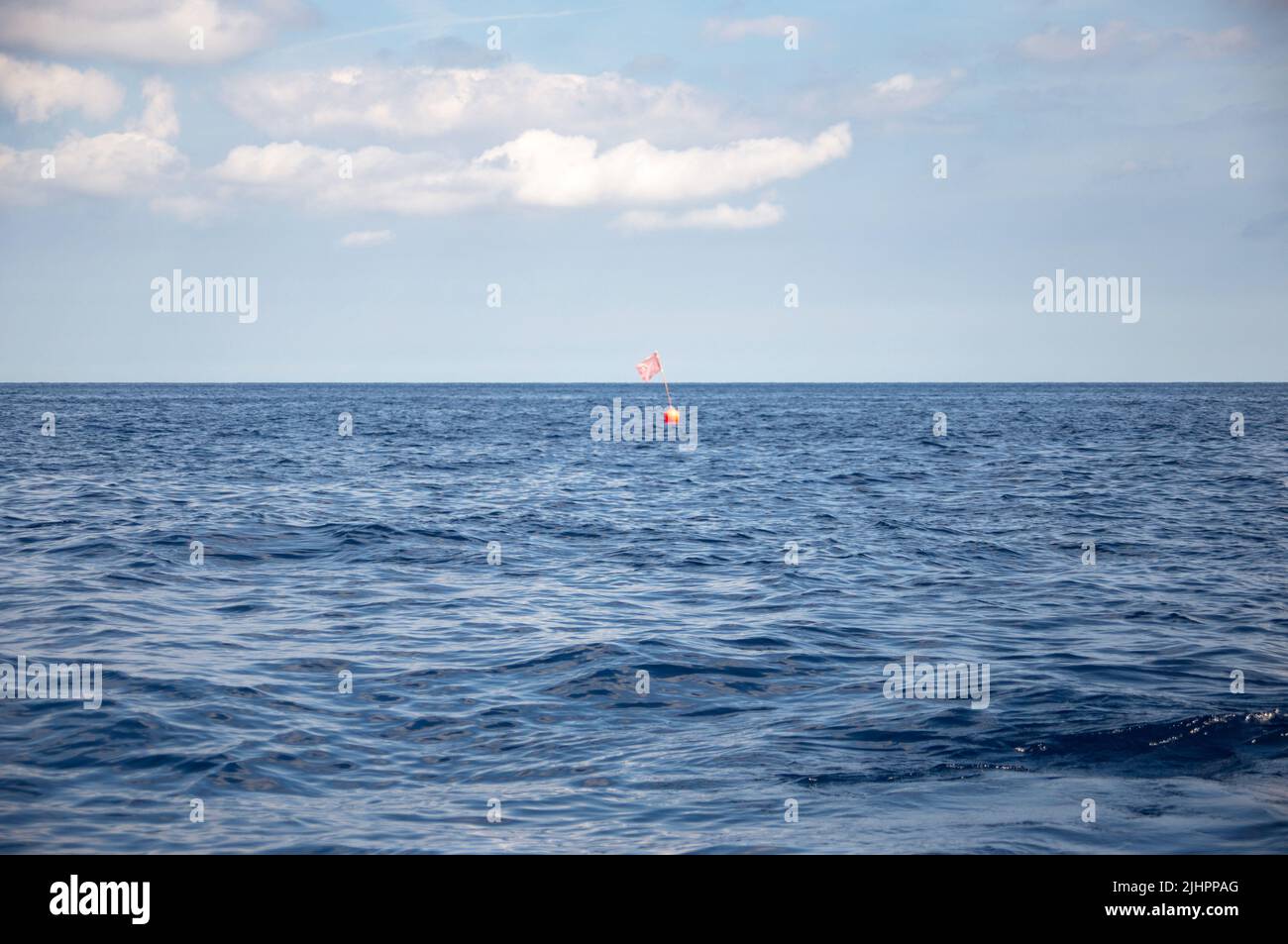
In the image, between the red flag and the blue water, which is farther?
the red flag

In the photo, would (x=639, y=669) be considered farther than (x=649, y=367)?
No

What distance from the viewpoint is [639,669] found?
48.0 ft

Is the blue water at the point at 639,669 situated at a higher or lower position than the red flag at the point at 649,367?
lower

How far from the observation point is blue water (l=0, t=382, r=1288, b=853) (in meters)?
9.55

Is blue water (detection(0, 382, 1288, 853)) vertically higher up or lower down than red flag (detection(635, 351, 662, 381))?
lower down

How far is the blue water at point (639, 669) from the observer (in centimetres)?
955

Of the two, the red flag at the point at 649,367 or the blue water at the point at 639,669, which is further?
the red flag at the point at 649,367
